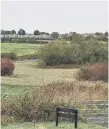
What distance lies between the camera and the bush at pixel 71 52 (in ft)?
157

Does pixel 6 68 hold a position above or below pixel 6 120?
below

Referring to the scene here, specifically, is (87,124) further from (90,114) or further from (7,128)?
(7,128)

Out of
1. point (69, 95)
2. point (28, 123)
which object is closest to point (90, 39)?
point (69, 95)

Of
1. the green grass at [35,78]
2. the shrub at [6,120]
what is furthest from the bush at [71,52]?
the shrub at [6,120]

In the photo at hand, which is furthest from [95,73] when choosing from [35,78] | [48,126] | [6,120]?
[48,126]

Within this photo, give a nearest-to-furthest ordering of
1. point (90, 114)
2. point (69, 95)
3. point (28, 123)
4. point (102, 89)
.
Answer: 1. point (28, 123)
2. point (90, 114)
3. point (69, 95)
4. point (102, 89)

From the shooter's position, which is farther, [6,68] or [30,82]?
[6,68]

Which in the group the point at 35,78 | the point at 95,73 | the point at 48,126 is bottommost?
the point at 35,78

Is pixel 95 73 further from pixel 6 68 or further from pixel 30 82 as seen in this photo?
pixel 6 68

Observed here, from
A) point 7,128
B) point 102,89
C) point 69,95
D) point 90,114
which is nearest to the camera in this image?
point 7,128

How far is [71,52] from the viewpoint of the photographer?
1907 inches

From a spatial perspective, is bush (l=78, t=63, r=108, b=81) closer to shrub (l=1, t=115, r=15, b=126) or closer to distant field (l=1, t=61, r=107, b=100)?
distant field (l=1, t=61, r=107, b=100)

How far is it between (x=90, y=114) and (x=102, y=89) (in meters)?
6.05

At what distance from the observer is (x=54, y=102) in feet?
48.5
